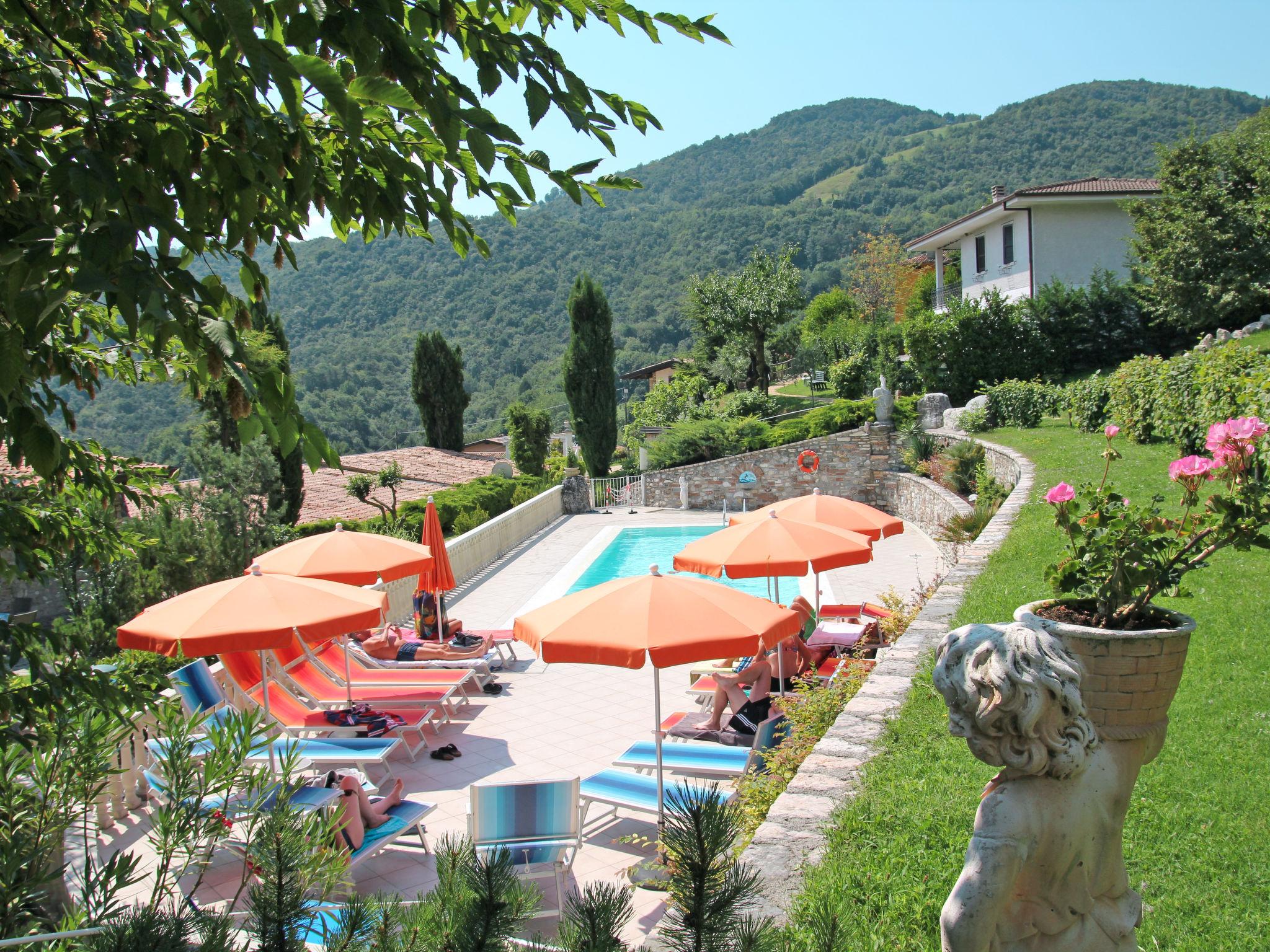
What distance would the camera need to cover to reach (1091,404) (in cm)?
1936

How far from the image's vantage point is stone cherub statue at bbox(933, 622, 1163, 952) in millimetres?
2043

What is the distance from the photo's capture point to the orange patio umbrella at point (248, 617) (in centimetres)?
704

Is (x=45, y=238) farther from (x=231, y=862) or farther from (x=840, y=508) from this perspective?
(x=840, y=508)

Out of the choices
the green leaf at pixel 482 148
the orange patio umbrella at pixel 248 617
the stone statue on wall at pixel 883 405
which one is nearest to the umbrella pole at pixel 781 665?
the orange patio umbrella at pixel 248 617

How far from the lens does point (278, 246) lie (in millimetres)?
3031

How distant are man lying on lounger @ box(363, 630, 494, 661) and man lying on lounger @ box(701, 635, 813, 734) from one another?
3.62 m

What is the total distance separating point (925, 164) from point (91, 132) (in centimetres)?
13073

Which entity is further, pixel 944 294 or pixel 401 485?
pixel 944 294

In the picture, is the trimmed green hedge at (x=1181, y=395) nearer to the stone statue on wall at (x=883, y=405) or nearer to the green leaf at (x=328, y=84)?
the stone statue on wall at (x=883, y=405)

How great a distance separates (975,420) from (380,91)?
24289 mm

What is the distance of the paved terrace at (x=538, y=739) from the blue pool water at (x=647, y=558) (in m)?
0.91

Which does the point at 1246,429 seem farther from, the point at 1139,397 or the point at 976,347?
the point at 976,347

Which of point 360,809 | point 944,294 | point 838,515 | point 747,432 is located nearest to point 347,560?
point 360,809

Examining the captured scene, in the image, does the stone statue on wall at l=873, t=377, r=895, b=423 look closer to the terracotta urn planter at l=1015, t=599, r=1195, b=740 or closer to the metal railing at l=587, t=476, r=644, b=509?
the metal railing at l=587, t=476, r=644, b=509
